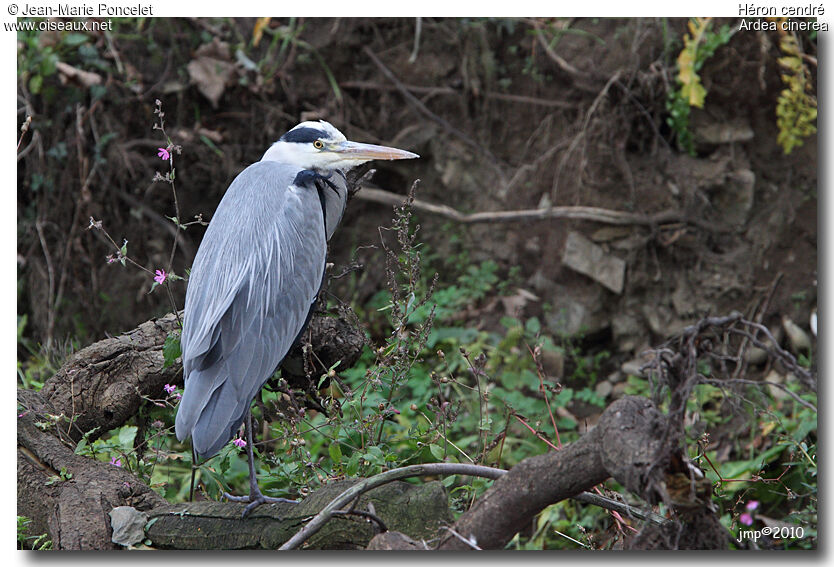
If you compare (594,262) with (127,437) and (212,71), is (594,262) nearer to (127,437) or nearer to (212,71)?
(212,71)

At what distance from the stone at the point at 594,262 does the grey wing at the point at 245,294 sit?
5.00 feet

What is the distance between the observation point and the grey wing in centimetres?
150

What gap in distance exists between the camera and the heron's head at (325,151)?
182cm

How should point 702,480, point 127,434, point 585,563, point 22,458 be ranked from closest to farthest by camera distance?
point 702,480 < point 585,563 < point 22,458 < point 127,434

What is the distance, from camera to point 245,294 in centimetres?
167

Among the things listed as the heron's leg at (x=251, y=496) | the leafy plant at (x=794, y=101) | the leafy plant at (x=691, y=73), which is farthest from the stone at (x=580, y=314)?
the heron's leg at (x=251, y=496)

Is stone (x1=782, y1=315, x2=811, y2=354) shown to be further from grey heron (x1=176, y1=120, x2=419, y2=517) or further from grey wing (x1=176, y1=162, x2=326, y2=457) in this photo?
grey wing (x1=176, y1=162, x2=326, y2=457)

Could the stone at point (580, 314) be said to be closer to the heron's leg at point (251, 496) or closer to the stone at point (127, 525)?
the heron's leg at point (251, 496)

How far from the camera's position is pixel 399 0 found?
8.14ft

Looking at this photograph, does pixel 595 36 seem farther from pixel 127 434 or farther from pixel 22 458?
pixel 22 458

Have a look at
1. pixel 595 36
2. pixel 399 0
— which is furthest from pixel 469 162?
pixel 399 0

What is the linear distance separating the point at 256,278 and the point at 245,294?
0.05 meters

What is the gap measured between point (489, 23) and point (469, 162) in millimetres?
538

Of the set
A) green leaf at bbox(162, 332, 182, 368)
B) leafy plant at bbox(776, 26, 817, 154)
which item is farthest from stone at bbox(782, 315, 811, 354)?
green leaf at bbox(162, 332, 182, 368)
